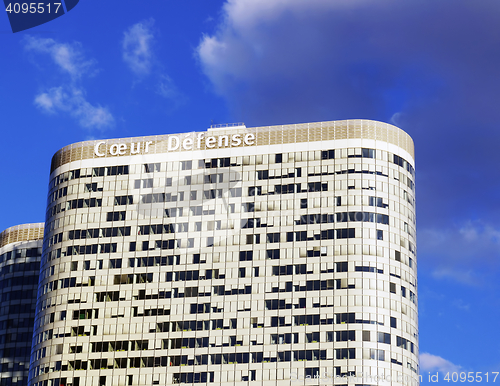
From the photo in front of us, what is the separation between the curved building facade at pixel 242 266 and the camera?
580ft

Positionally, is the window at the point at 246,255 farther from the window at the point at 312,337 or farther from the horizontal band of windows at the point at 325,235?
the window at the point at 312,337

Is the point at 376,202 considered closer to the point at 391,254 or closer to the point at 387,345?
the point at 391,254

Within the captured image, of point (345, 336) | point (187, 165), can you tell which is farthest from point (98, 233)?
point (345, 336)

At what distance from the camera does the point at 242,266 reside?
185m

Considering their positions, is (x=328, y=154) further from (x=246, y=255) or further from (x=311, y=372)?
(x=311, y=372)

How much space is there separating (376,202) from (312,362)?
35401 mm

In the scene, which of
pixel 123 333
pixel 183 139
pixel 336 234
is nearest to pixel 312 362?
pixel 336 234

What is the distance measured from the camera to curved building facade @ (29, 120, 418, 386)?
580 feet

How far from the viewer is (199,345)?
18125 centimetres

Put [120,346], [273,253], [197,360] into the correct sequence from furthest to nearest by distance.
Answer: [120,346] → [273,253] → [197,360]

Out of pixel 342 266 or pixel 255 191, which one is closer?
pixel 342 266

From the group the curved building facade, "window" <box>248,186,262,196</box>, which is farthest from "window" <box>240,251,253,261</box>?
"window" <box>248,186,262,196</box>

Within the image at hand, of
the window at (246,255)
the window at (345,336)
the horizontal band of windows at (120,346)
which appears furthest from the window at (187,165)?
the window at (345,336)

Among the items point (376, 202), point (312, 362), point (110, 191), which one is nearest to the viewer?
point (312, 362)
